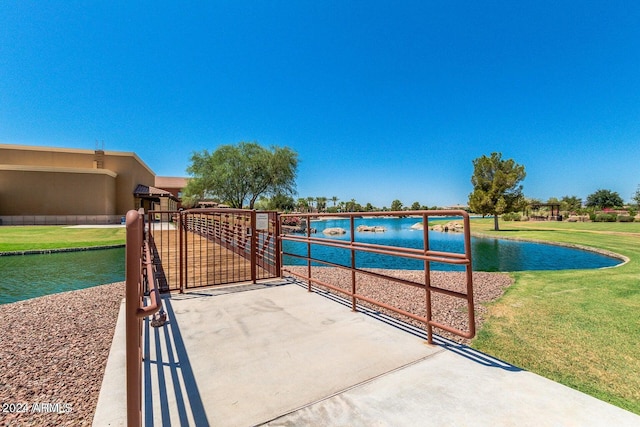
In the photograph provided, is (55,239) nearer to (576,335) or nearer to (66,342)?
(66,342)

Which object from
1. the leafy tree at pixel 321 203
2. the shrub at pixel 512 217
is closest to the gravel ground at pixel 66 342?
the shrub at pixel 512 217

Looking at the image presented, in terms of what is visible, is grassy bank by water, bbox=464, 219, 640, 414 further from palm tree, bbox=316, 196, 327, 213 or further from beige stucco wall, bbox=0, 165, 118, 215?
palm tree, bbox=316, 196, 327, 213

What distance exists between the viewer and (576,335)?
3277mm

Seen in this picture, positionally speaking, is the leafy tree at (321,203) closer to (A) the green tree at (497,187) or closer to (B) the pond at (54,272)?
(A) the green tree at (497,187)

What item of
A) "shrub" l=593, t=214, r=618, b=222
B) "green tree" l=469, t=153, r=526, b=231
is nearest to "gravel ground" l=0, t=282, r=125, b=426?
"green tree" l=469, t=153, r=526, b=231

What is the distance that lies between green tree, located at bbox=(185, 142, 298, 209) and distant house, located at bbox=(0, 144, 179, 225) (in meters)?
5.05

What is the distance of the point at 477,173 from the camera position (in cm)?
2780

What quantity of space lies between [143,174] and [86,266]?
97.7ft

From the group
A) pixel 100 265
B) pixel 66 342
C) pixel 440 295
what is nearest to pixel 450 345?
pixel 440 295

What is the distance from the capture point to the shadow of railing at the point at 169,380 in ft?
6.05

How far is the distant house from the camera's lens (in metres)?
23.8

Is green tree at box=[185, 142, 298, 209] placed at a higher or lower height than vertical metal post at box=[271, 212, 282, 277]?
higher

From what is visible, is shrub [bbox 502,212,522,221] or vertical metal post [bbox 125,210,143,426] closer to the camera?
vertical metal post [bbox 125,210,143,426]

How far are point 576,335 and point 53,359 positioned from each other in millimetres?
5625
